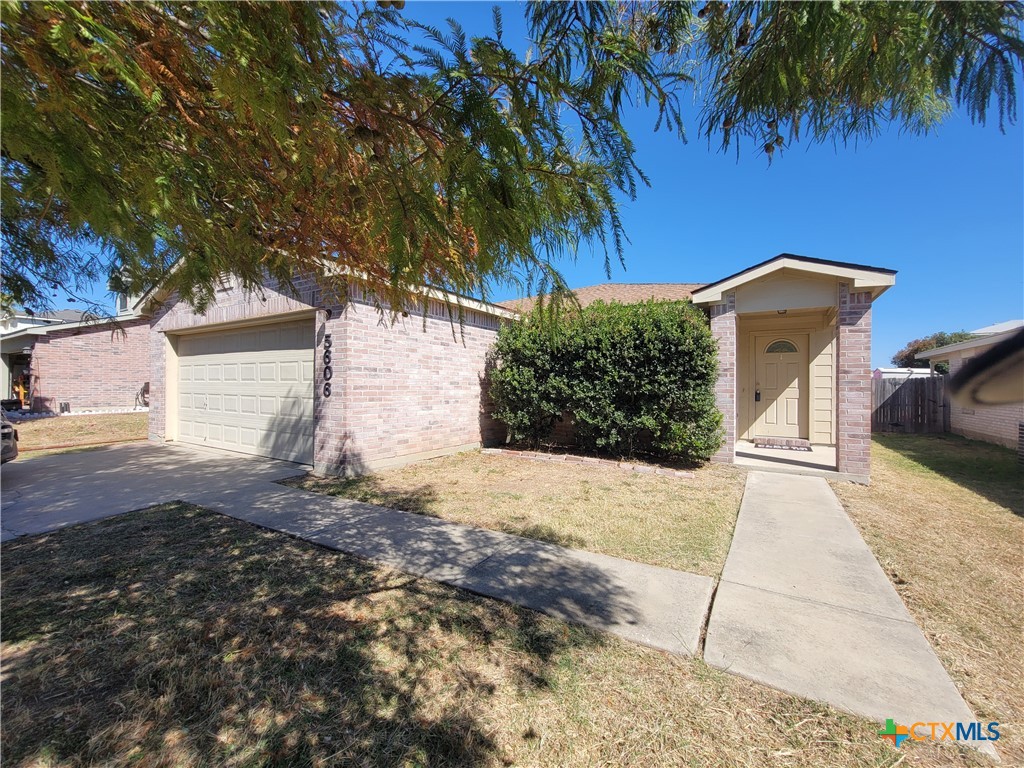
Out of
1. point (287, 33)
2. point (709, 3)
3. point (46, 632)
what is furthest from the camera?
point (46, 632)

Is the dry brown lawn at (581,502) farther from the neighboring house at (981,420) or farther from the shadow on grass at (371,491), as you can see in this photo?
the neighboring house at (981,420)

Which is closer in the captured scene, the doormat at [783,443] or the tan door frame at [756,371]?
the doormat at [783,443]

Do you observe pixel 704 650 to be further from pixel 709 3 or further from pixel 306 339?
pixel 306 339

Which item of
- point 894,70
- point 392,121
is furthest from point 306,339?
point 894,70

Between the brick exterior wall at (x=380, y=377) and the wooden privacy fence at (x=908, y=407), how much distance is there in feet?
42.0

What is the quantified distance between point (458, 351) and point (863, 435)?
738 cm

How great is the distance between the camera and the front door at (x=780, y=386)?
10.2m

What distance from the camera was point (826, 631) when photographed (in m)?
2.73

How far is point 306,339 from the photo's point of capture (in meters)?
7.59

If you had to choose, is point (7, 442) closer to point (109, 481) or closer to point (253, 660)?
point (109, 481)

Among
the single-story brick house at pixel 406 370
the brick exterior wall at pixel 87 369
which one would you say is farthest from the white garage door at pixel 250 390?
the brick exterior wall at pixel 87 369

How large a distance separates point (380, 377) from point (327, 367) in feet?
2.83

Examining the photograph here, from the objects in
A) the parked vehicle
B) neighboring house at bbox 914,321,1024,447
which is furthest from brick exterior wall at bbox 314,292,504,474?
neighboring house at bbox 914,321,1024,447

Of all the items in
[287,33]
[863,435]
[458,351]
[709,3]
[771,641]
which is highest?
[709,3]
